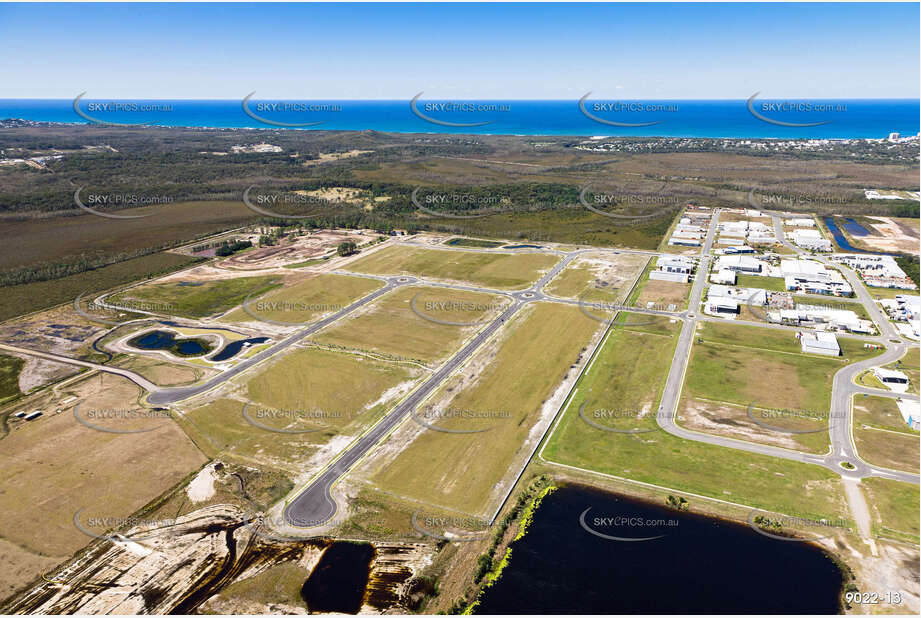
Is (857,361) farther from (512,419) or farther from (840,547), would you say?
(512,419)

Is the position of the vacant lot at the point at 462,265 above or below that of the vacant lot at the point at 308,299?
above

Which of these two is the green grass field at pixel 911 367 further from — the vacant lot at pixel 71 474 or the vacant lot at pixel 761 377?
the vacant lot at pixel 71 474

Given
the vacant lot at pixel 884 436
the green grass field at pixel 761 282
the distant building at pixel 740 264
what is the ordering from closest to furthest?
the vacant lot at pixel 884 436 < the green grass field at pixel 761 282 < the distant building at pixel 740 264
